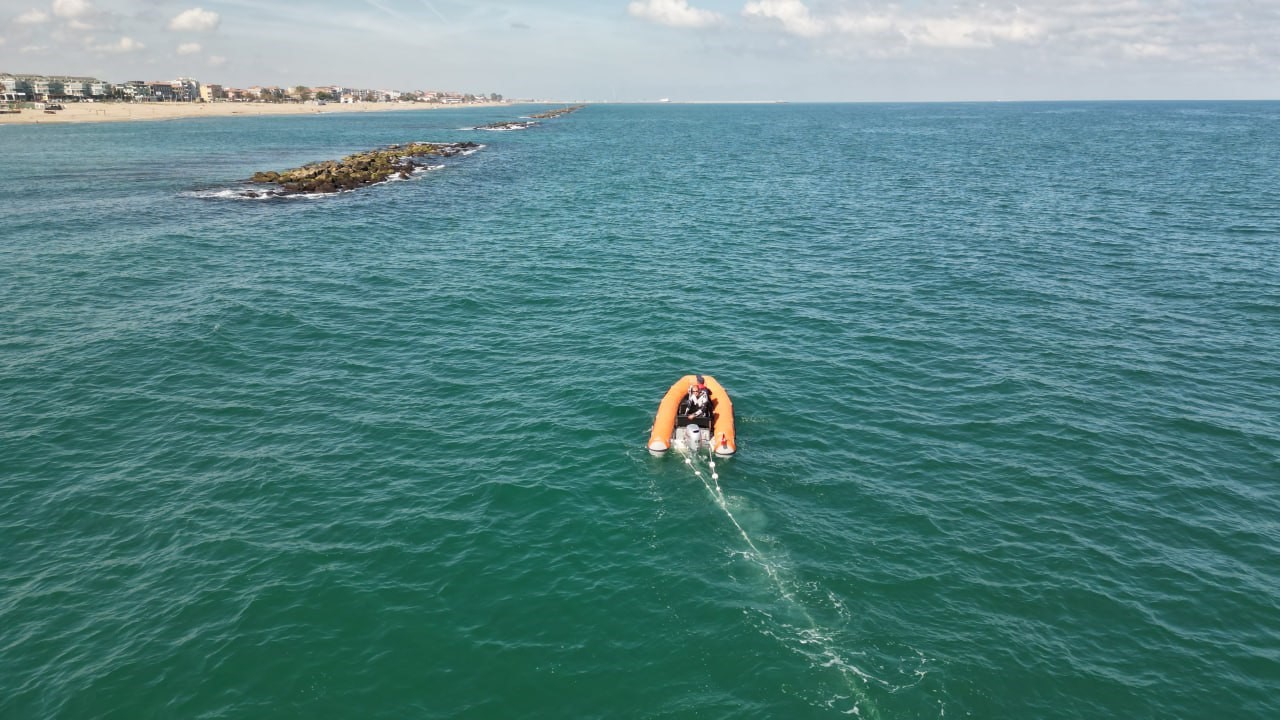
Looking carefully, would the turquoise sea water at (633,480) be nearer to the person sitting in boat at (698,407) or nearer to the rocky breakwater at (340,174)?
the person sitting in boat at (698,407)

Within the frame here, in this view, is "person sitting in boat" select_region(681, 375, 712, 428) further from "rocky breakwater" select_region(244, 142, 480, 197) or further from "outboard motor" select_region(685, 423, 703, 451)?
"rocky breakwater" select_region(244, 142, 480, 197)

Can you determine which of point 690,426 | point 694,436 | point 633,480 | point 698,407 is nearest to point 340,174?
point 698,407

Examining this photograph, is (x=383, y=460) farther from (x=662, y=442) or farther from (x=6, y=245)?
(x=6, y=245)

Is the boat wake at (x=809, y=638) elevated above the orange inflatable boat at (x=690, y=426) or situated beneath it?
situated beneath

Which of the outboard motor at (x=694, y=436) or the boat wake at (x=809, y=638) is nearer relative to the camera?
the boat wake at (x=809, y=638)

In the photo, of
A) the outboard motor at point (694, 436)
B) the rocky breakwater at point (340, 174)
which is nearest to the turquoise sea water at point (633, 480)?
the outboard motor at point (694, 436)

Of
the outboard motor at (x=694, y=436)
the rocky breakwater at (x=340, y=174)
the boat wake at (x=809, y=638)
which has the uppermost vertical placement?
the rocky breakwater at (x=340, y=174)

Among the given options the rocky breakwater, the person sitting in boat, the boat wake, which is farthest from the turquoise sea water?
the rocky breakwater
